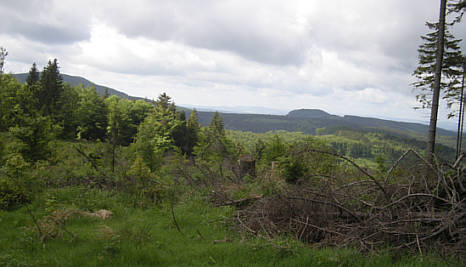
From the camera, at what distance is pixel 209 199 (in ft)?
26.8

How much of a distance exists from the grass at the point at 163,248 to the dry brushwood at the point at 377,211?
0.52 metres

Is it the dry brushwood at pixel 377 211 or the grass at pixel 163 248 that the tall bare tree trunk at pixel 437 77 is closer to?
the dry brushwood at pixel 377 211

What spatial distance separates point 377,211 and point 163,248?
4.44 meters

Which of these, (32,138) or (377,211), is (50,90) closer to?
(32,138)

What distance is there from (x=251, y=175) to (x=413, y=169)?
651 centimetres

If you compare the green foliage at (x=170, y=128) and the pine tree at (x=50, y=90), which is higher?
the pine tree at (x=50, y=90)

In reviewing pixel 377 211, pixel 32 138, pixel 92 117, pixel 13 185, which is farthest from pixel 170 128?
pixel 377 211

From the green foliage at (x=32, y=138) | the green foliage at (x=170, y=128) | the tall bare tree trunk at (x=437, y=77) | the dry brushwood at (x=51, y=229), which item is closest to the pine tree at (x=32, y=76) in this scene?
the green foliage at (x=170, y=128)

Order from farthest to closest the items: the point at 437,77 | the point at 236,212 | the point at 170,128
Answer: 1. the point at 170,128
2. the point at 437,77
3. the point at 236,212

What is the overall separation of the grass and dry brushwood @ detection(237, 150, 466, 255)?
1.70 ft

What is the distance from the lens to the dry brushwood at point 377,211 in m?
4.55

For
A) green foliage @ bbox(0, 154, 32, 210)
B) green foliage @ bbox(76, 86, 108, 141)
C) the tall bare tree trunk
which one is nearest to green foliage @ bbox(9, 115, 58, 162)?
green foliage @ bbox(0, 154, 32, 210)

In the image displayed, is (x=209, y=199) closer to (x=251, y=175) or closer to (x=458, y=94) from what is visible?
(x=251, y=175)

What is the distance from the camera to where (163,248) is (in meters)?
4.91
